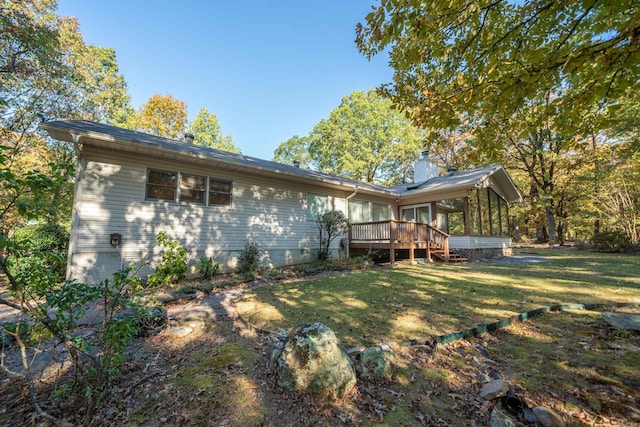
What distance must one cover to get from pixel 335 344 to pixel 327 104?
28.5 meters

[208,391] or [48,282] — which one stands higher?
[48,282]

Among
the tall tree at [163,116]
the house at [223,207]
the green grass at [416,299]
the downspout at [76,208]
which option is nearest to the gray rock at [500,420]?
the green grass at [416,299]

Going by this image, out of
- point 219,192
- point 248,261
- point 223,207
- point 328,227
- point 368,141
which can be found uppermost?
point 368,141

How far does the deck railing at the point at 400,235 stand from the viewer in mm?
10695

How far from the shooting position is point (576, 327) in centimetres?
373

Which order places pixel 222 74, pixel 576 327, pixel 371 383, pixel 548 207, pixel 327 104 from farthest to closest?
pixel 327 104, pixel 548 207, pixel 222 74, pixel 576 327, pixel 371 383

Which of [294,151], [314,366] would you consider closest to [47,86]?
[314,366]

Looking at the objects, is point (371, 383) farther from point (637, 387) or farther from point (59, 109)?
point (59, 109)

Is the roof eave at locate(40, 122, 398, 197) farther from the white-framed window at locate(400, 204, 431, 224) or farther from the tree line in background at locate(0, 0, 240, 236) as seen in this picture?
the white-framed window at locate(400, 204, 431, 224)

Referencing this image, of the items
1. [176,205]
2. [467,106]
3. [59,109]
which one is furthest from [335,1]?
[59,109]

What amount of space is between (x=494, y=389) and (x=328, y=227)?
8213mm

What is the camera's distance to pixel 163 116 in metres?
23.2

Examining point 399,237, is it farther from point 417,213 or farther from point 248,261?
point 248,261

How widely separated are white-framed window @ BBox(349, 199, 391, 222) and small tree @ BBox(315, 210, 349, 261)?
172 cm
